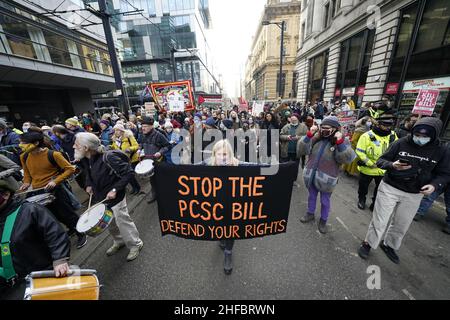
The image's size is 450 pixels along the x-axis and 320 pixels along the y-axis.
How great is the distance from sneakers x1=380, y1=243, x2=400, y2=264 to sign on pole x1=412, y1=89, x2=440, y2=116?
339 centimetres

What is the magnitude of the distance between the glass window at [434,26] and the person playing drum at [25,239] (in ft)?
43.8

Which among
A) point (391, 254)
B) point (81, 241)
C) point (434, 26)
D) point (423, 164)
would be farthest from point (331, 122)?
point (434, 26)

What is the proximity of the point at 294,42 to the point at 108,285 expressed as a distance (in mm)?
44165

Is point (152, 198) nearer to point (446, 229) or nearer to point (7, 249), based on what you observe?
point (7, 249)

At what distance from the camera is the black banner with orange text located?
2.08 m

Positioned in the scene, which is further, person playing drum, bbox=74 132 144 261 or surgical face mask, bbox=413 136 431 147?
person playing drum, bbox=74 132 144 261

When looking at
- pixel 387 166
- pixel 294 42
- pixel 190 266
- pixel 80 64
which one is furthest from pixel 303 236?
pixel 294 42

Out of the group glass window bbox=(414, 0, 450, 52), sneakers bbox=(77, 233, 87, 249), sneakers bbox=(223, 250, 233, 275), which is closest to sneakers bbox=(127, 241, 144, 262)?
sneakers bbox=(77, 233, 87, 249)

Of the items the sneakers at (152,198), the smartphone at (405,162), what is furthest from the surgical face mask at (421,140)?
the sneakers at (152,198)

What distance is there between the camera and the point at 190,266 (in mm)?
2811

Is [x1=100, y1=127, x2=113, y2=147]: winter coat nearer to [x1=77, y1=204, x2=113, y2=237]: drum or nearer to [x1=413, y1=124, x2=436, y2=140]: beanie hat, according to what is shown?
[x1=77, y1=204, x2=113, y2=237]: drum

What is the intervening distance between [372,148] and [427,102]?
2.14 m

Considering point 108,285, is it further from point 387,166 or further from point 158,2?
point 158,2

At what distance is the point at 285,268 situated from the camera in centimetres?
272
